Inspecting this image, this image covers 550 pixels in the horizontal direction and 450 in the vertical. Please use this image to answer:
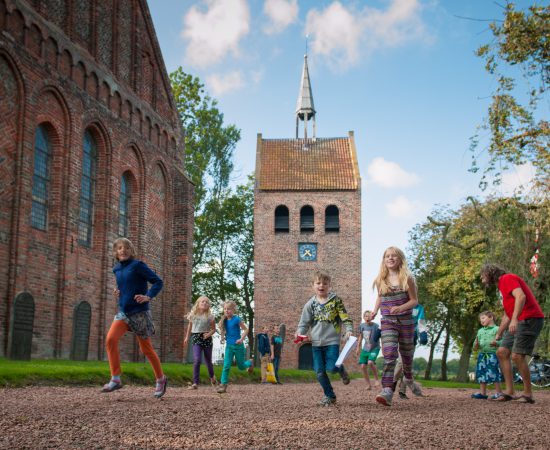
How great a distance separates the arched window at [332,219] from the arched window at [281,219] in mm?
2571

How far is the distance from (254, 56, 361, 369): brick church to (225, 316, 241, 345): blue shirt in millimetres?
29017

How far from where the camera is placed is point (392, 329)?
25.5 feet

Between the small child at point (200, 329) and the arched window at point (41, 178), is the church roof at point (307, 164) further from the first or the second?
the small child at point (200, 329)

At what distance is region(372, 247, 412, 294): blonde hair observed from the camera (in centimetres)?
765

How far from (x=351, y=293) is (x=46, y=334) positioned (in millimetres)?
25537

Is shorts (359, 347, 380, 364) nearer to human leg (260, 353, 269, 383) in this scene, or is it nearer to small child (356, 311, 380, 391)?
small child (356, 311, 380, 391)

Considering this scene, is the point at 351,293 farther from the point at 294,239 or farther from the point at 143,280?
the point at 143,280

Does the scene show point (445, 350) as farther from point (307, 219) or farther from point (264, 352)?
point (264, 352)

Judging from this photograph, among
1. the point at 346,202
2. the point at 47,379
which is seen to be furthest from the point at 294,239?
the point at 47,379

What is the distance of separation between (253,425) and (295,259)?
122ft

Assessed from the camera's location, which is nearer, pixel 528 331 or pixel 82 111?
pixel 528 331

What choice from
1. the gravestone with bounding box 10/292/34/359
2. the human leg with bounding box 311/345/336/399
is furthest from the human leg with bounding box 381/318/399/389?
the gravestone with bounding box 10/292/34/359

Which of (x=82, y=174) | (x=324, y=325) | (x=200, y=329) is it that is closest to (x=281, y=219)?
(x=82, y=174)

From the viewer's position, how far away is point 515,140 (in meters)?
15.1
